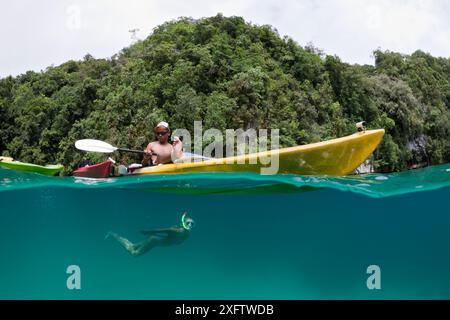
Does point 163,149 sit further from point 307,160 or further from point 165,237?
point 307,160

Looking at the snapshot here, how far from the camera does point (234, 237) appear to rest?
505 inches

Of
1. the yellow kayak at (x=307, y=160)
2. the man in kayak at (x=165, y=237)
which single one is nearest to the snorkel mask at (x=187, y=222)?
the man in kayak at (x=165, y=237)

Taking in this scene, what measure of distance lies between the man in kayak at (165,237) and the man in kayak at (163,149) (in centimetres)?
164

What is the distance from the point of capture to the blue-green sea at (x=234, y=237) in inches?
457

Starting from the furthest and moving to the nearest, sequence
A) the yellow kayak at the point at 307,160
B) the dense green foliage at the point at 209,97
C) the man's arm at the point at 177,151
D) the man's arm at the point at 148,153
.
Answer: the dense green foliage at the point at 209,97
the man's arm at the point at 148,153
the man's arm at the point at 177,151
the yellow kayak at the point at 307,160

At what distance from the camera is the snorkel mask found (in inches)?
472

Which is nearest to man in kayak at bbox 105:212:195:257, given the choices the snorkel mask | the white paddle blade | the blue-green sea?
the snorkel mask

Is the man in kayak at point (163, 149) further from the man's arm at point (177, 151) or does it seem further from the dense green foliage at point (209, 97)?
the dense green foliage at point (209, 97)

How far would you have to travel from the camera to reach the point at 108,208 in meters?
12.4

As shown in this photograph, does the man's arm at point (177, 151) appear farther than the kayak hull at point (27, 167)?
No

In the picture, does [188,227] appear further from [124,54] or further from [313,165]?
[124,54]

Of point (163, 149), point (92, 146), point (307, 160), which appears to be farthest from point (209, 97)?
Answer: point (307, 160)
